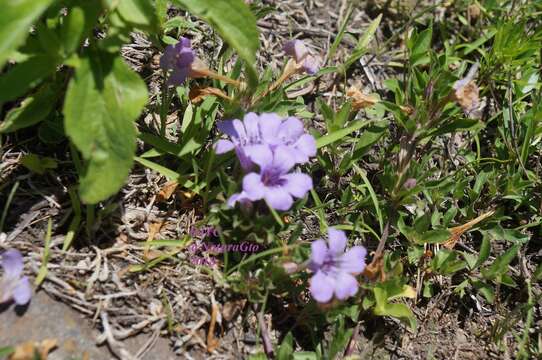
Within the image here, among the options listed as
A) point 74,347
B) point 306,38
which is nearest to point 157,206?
point 74,347

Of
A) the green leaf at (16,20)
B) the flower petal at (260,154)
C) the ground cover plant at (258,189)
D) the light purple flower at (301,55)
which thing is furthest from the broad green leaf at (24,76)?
the light purple flower at (301,55)

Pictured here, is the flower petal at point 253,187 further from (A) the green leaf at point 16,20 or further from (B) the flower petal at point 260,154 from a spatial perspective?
(A) the green leaf at point 16,20

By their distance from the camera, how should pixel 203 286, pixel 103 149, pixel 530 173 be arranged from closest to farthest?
pixel 103 149, pixel 203 286, pixel 530 173

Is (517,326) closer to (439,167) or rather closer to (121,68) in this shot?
(439,167)

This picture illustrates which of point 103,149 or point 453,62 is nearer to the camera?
point 103,149

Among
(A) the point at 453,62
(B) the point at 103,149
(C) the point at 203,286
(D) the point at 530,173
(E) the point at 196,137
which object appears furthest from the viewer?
(A) the point at 453,62

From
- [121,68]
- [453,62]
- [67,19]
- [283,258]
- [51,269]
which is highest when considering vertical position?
[67,19]

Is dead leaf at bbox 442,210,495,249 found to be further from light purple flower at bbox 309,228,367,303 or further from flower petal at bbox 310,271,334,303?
flower petal at bbox 310,271,334,303

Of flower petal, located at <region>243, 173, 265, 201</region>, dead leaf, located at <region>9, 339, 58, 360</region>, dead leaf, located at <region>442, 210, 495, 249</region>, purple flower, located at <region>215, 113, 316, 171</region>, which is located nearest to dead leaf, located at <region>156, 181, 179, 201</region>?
purple flower, located at <region>215, 113, 316, 171</region>
